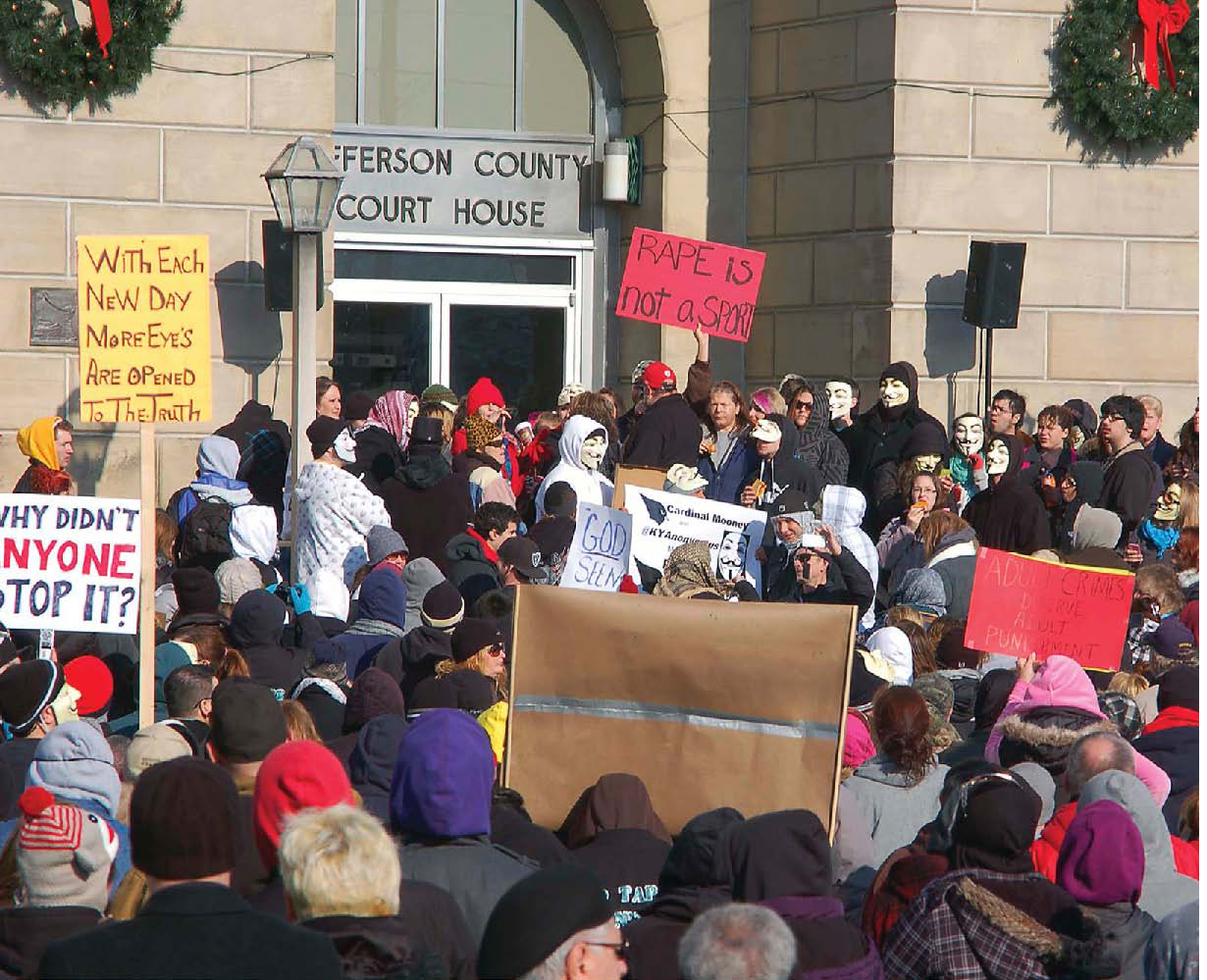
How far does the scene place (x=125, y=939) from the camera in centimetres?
328

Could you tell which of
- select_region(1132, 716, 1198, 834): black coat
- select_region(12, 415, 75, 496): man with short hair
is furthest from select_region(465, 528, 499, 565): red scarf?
select_region(1132, 716, 1198, 834): black coat

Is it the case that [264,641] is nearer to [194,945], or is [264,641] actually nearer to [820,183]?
[194,945]

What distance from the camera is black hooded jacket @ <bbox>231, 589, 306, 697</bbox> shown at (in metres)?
7.57

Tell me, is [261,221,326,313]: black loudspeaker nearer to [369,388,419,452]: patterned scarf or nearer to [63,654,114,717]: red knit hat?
[369,388,419,452]: patterned scarf

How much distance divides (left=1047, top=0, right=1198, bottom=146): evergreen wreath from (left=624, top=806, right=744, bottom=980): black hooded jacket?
12592 millimetres

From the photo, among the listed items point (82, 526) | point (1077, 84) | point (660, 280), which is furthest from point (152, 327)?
point (1077, 84)

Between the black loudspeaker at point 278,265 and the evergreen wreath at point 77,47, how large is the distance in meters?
1.56

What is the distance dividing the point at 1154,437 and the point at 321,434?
20.0 ft

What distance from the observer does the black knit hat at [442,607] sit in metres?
7.72

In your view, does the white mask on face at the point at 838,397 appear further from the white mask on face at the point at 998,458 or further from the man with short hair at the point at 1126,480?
the man with short hair at the point at 1126,480

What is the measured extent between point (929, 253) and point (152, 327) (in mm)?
9104

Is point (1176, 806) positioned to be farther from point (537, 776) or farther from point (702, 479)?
point (702, 479)

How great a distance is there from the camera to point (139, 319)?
26.6ft

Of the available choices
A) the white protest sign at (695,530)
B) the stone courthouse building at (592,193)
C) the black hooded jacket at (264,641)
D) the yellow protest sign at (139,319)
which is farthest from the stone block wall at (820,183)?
the black hooded jacket at (264,641)
